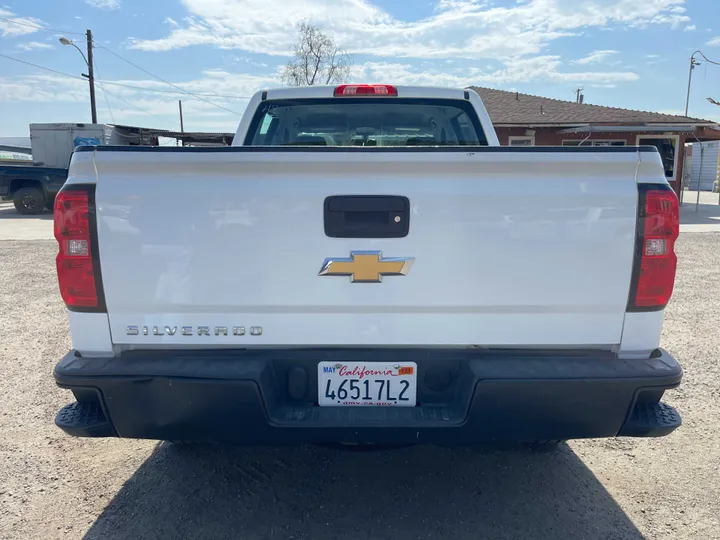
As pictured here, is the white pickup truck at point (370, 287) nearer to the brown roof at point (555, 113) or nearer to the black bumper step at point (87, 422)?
the black bumper step at point (87, 422)

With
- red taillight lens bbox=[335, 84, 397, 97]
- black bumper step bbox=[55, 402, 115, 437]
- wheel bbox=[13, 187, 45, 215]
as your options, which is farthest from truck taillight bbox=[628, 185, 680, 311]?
wheel bbox=[13, 187, 45, 215]

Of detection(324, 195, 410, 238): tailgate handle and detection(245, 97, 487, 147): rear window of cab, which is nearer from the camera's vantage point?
detection(324, 195, 410, 238): tailgate handle

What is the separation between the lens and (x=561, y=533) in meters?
2.59

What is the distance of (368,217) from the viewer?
2174 millimetres

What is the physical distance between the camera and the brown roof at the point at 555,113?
837 inches

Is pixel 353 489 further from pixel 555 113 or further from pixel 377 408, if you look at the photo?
pixel 555 113

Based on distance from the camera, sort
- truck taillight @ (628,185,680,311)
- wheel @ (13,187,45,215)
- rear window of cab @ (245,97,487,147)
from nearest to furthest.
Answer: truck taillight @ (628,185,680,311)
rear window of cab @ (245,97,487,147)
wheel @ (13,187,45,215)

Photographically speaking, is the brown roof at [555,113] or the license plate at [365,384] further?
the brown roof at [555,113]

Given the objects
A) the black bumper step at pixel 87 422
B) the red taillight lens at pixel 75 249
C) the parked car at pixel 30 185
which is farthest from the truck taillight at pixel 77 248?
the parked car at pixel 30 185

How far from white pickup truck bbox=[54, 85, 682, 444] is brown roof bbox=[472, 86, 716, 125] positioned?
64.9 feet

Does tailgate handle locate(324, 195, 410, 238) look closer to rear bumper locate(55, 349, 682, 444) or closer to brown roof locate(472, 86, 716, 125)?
rear bumper locate(55, 349, 682, 444)

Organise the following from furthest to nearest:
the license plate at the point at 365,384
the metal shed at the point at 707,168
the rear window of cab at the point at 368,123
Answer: the metal shed at the point at 707,168
the rear window of cab at the point at 368,123
the license plate at the point at 365,384

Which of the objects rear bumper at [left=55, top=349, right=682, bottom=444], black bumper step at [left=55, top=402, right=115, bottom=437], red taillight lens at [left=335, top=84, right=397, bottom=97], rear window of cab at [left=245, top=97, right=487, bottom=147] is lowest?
black bumper step at [left=55, top=402, right=115, bottom=437]

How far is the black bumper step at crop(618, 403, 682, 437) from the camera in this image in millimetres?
2268
